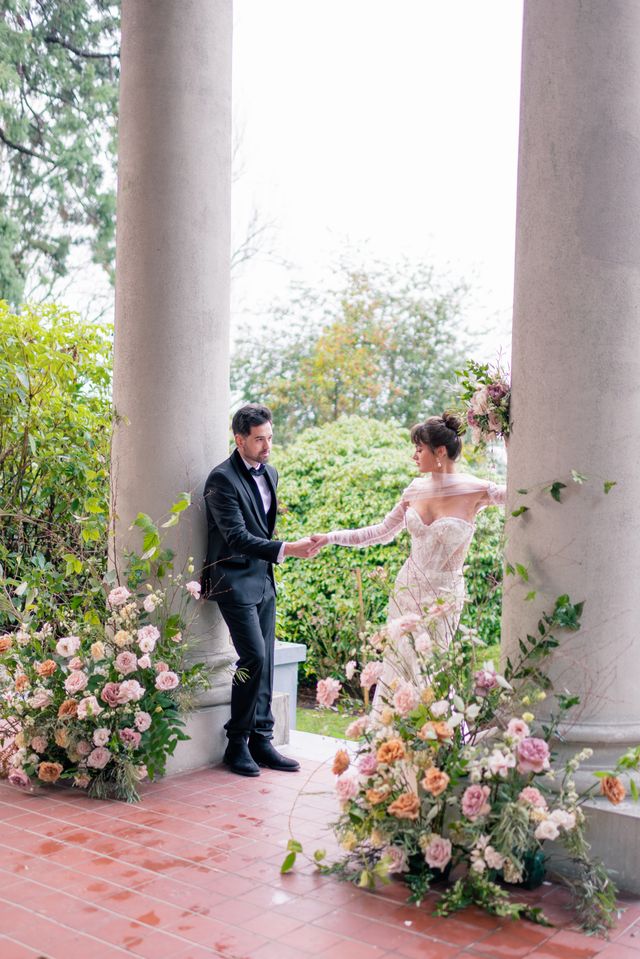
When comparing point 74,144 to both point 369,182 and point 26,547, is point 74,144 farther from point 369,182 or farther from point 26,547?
point 26,547

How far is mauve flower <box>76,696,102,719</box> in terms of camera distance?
16.0ft

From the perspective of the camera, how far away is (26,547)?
675 cm

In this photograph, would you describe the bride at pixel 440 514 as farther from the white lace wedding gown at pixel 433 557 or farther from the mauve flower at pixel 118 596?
the mauve flower at pixel 118 596

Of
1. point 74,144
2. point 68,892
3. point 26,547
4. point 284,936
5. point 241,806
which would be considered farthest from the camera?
point 74,144

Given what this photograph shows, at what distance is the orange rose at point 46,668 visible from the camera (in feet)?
16.6

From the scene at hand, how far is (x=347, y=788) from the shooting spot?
12.8ft

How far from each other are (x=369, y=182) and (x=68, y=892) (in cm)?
1969

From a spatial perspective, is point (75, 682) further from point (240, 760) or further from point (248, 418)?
point (248, 418)

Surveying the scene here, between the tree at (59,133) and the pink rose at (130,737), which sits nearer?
the pink rose at (130,737)

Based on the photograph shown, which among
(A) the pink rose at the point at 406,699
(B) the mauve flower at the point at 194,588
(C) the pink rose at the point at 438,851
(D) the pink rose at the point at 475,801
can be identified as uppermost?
(B) the mauve flower at the point at 194,588

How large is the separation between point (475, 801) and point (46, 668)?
238 cm

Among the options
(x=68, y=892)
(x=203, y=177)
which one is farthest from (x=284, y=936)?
(x=203, y=177)

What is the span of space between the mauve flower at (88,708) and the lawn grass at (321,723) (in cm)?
330

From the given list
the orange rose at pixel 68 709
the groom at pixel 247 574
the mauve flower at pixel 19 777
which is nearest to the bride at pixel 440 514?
the groom at pixel 247 574
